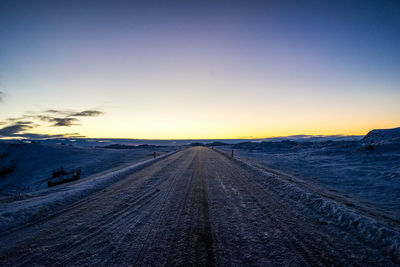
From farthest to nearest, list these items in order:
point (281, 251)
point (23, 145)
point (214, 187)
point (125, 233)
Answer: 1. point (23, 145)
2. point (214, 187)
3. point (125, 233)
4. point (281, 251)

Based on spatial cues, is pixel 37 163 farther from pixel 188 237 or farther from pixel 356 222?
pixel 356 222

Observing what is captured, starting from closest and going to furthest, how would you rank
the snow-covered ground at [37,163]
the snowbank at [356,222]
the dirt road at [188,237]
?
the dirt road at [188,237] → the snowbank at [356,222] → the snow-covered ground at [37,163]

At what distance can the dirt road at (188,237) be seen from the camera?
9.66 ft

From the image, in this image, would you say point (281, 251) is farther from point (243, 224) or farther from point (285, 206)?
point (285, 206)

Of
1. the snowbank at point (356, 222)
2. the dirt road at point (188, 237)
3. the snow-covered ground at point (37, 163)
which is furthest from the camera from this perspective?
the snow-covered ground at point (37, 163)

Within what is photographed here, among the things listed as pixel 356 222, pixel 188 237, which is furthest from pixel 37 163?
pixel 356 222

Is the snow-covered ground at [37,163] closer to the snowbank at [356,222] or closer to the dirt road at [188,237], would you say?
the dirt road at [188,237]

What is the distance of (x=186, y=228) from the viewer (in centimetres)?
398

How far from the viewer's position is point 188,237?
3580mm

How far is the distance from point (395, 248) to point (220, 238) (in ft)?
11.2

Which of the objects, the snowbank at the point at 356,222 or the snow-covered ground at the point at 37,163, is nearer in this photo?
the snowbank at the point at 356,222

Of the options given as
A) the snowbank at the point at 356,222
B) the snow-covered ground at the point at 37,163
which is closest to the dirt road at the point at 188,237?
the snowbank at the point at 356,222

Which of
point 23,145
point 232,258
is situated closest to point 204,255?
point 232,258

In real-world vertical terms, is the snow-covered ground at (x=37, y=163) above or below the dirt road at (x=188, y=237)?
below
